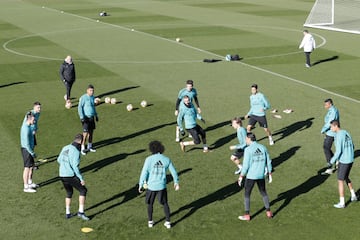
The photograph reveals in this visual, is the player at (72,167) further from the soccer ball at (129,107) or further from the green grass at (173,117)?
the soccer ball at (129,107)

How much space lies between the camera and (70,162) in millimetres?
15211

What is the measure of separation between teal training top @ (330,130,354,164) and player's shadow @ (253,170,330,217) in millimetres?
1707

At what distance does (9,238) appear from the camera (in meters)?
14.7

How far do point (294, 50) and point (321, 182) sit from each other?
76.8ft

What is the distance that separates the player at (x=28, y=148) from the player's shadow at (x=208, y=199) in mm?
4441

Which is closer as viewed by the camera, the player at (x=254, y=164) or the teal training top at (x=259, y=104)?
the player at (x=254, y=164)

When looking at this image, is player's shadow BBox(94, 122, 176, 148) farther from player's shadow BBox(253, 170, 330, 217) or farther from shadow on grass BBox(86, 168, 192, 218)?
player's shadow BBox(253, 170, 330, 217)

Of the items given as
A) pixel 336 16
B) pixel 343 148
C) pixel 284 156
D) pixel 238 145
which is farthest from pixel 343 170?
pixel 336 16

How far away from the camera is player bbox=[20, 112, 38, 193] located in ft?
56.5

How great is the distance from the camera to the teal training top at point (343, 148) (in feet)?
51.7

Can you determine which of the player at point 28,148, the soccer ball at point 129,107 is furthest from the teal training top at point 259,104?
the player at point 28,148

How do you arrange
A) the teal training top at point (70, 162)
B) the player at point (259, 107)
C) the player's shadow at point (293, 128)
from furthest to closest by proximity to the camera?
1. the player's shadow at point (293, 128)
2. the player at point (259, 107)
3. the teal training top at point (70, 162)

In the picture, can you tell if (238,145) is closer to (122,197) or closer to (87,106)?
(122,197)

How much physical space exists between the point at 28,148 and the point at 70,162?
2.56m
